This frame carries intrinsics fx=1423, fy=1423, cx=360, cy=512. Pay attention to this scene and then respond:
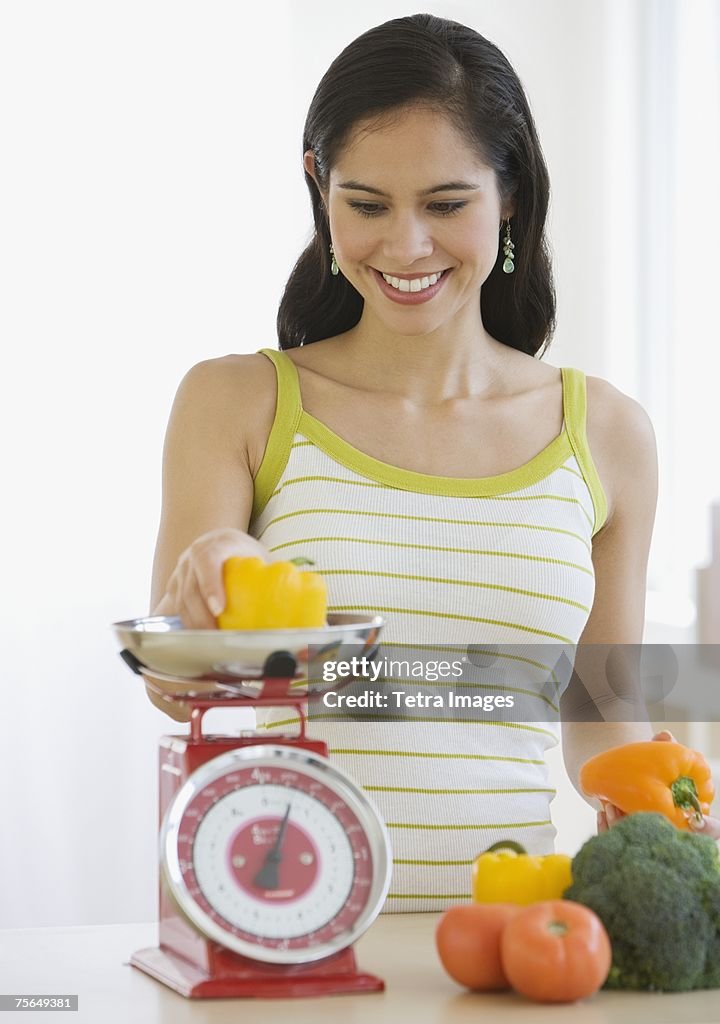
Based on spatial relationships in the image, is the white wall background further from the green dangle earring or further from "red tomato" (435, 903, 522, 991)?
"red tomato" (435, 903, 522, 991)

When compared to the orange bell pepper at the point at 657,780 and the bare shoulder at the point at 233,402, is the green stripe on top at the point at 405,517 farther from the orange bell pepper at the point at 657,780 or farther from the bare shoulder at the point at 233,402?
the orange bell pepper at the point at 657,780

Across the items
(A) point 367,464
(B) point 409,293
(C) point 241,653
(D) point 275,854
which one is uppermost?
(B) point 409,293

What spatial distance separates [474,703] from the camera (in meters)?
1.66

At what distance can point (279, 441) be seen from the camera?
172 cm

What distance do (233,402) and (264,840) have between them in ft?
2.48

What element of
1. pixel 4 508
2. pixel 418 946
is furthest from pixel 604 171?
pixel 418 946

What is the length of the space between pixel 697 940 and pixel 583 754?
2.36 ft

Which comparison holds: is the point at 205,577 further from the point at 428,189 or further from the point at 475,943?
the point at 428,189

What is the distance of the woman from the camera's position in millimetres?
1612

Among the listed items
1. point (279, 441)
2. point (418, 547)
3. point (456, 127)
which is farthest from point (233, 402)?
point (456, 127)

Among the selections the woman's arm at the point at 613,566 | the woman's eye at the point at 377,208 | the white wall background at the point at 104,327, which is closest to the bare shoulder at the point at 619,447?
the woman's arm at the point at 613,566

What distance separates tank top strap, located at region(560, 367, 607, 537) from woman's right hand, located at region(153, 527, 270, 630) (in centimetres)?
74

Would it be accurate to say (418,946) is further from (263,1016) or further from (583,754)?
(583,754)

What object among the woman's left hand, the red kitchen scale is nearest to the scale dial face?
the red kitchen scale
